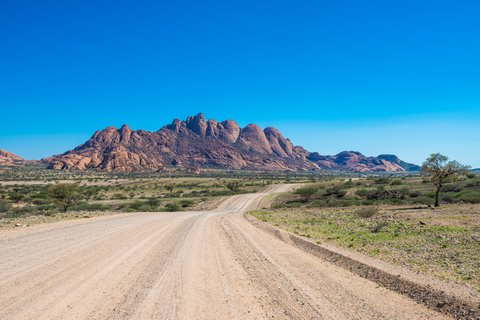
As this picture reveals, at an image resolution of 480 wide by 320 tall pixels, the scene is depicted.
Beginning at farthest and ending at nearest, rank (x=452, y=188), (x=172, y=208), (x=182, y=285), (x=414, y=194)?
(x=452, y=188) < (x=172, y=208) < (x=414, y=194) < (x=182, y=285)

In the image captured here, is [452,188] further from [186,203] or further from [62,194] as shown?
[62,194]

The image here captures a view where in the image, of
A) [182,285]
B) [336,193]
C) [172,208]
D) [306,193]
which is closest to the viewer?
[182,285]

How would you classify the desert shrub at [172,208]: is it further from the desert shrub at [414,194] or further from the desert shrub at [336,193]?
the desert shrub at [414,194]

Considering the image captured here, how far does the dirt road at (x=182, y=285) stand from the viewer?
8406 mm

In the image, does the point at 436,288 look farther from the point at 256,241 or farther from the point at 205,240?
the point at 205,240

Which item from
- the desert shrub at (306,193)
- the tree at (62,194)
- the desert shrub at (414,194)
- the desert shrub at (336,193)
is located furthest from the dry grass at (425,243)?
the tree at (62,194)

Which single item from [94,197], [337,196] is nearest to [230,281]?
[337,196]

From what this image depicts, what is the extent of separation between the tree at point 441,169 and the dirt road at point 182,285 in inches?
1173

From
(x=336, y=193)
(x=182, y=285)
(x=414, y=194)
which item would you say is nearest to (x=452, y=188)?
(x=414, y=194)

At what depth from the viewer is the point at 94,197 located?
72062 mm

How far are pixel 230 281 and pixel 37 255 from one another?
8977 mm

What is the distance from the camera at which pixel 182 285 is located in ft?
35.0

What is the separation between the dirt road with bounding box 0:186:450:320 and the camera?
27.6 ft

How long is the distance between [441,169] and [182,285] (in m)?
38.3
